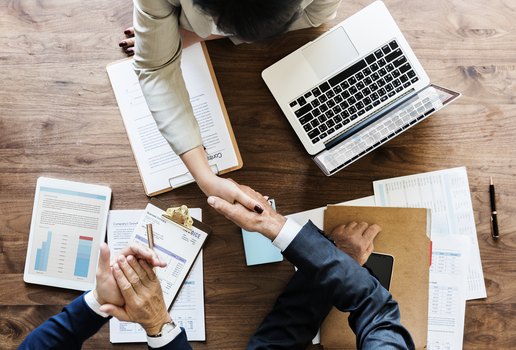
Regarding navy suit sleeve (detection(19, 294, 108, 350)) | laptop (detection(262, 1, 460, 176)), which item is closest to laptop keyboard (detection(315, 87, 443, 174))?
laptop (detection(262, 1, 460, 176))

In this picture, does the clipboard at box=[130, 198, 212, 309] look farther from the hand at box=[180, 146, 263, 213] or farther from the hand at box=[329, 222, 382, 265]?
the hand at box=[329, 222, 382, 265]

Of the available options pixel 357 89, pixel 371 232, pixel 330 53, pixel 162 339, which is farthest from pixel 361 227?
pixel 162 339

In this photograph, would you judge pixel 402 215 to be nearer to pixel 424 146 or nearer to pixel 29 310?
pixel 424 146

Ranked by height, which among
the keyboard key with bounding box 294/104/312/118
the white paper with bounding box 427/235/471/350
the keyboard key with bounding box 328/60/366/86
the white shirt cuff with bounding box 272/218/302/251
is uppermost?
the keyboard key with bounding box 328/60/366/86

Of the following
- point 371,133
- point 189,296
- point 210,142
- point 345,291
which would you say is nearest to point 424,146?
point 371,133

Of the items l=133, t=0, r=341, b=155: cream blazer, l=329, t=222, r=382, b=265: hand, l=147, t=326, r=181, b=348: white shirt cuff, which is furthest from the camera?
l=329, t=222, r=382, b=265: hand

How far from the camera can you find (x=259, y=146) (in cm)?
139

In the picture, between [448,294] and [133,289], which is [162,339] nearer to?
[133,289]

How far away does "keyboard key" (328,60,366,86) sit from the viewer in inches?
51.6

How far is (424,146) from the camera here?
1393mm

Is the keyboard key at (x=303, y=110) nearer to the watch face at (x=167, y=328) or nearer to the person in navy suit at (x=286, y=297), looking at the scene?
the person in navy suit at (x=286, y=297)

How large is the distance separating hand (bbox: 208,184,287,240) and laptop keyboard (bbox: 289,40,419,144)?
0.86 ft

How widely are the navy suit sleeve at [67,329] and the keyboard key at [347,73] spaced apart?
2.76ft

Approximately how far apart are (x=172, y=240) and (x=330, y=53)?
650mm
